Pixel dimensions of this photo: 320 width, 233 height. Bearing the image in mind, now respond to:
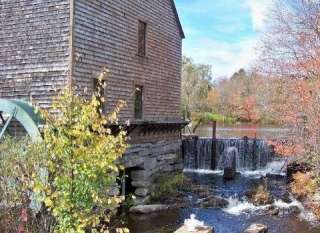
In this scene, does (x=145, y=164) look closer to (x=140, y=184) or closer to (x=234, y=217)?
(x=140, y=184)

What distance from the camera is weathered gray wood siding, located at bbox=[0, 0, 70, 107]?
47.7 ft

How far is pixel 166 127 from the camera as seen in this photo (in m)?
20.4

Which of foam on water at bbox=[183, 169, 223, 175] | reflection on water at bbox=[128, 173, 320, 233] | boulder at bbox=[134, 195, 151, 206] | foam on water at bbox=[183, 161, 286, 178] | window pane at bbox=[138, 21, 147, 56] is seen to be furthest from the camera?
foam on water at bbox=[183, 169, 223, 175]

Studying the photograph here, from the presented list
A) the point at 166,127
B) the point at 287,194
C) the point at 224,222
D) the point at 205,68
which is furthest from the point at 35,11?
the point at 205,68

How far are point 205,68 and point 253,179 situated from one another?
138 ft

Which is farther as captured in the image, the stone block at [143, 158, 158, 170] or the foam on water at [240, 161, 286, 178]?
the foam on water at [240, 161, 286, 178]

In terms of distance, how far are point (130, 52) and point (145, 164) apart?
4412mm

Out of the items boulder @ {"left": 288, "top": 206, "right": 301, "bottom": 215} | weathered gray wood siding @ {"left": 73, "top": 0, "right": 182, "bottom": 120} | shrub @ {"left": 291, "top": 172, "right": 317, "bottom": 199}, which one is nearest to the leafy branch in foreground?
weathered gray wood siding @ {"left": 73, "top": 0, "right": 182, "bottom": 120}

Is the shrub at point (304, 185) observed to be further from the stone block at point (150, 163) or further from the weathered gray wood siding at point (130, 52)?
the weathered gray wood siding at point (130, 52)

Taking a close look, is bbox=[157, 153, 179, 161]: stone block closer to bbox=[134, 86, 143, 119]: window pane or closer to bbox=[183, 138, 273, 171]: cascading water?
bbox=[134, 86, 143, 119]: window pane

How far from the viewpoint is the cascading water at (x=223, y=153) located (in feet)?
89.2

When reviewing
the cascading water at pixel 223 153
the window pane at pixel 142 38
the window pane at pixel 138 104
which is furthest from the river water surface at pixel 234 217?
the window pane at pixel 142 38

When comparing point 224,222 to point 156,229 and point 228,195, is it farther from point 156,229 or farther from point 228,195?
point 228,195

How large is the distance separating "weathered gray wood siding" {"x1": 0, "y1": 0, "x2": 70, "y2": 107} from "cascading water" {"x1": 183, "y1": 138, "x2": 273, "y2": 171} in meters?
14.0
